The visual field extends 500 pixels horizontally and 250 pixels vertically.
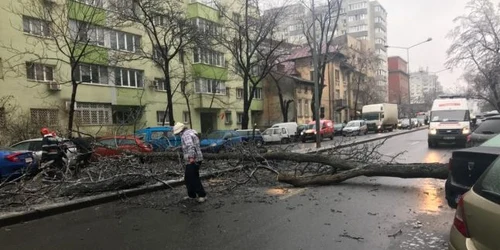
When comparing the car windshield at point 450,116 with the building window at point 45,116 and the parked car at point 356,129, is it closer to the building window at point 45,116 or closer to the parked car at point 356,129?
the parked car at point 356,129

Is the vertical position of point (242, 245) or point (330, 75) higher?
point (330, 75)

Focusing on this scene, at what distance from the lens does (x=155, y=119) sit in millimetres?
33750

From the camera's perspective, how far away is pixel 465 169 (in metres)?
5.33

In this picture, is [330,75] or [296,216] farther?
[330,75]

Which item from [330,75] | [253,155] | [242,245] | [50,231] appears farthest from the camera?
[330,75]

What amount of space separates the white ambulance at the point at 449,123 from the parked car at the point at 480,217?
18128 millimetres

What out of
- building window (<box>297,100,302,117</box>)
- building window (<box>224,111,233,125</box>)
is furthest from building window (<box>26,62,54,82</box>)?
building window (<box>297,100,302,117</box>)

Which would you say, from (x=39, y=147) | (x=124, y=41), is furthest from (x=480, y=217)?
(x=124, y=41)

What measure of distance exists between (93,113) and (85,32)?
285 inches

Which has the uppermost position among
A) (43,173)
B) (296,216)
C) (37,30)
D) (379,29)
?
(379,29)

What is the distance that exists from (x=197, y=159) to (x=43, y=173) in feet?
12.1

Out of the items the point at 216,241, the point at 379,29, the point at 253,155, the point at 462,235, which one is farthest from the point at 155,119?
the point at 379,29

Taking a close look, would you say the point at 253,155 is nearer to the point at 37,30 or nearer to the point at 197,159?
the point at 197,159

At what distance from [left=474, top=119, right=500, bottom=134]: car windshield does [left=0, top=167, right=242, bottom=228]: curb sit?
8408mm
